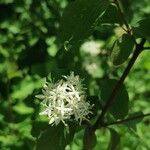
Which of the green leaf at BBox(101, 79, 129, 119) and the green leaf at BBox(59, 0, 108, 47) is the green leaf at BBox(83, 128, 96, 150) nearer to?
the green leaf at BBox(101, 79, 129, 119)

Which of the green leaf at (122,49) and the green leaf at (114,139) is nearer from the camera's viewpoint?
the green leaf at (122,49)

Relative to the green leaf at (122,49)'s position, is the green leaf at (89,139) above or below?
below

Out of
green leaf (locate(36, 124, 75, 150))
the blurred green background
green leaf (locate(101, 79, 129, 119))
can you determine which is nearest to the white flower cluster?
green leaf (locate(36, 124, 75, 150))

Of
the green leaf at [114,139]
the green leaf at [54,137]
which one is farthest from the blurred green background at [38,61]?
the green leaf at [54,137]

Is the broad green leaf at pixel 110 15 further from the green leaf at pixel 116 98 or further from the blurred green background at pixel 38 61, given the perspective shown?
the blurred green background at pixel 38 61

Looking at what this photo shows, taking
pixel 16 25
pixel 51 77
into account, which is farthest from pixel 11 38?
pixel 51 77

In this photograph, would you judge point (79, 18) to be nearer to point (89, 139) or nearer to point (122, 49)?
point (122, 49)
